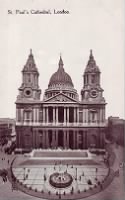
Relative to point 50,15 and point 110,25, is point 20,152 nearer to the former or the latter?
point 50,15

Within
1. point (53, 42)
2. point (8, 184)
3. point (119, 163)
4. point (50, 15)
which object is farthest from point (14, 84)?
point (119, 163)

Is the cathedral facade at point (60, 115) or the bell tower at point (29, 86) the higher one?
the bell tower at point (29, 86)

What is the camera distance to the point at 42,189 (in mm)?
1942

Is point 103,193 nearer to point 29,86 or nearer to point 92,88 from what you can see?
point 92,88

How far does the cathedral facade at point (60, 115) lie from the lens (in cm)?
201

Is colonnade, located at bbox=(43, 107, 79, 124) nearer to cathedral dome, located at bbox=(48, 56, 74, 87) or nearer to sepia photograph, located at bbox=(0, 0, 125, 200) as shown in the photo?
sepia photograph, located at bbox=(0, 0, 125, 200)

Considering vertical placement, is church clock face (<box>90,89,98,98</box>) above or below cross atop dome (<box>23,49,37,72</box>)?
below

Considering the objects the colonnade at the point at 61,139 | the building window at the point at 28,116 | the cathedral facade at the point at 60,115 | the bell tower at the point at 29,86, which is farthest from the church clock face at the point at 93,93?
the building window at the point at 28,116

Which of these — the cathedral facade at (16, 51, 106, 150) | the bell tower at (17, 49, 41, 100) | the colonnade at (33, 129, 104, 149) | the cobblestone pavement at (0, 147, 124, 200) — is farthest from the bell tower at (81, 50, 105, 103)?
the cobblestone pavement at (0, 147, 124, 200)

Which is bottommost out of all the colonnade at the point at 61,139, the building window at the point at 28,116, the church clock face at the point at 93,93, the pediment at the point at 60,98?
the colonnade at the point at 61,139

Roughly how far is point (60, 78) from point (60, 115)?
1.06 feet

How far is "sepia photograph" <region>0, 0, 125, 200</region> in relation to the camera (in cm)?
194

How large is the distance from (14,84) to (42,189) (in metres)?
0.91

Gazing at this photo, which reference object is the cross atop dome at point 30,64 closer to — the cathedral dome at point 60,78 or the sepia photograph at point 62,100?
the sepia photograph at point 62,100
